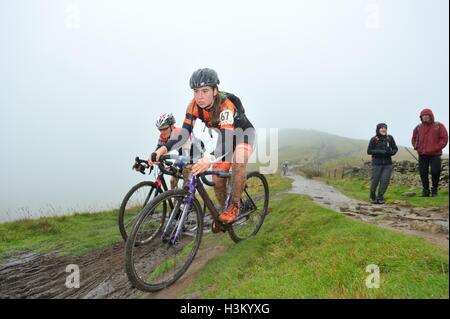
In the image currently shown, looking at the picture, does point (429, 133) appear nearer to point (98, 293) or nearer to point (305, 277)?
point (305, 277)

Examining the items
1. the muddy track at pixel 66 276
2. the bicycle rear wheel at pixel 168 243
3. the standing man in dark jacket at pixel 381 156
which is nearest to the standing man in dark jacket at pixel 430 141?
the standing man in dark jacket at pixel 381 156

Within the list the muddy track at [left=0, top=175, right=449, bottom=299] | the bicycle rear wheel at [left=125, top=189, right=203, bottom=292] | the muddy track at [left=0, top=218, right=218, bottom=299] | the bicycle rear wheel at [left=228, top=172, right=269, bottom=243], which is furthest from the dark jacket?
the bicycle rear wheel at [left=125, top=189, right=203, bottom=292]

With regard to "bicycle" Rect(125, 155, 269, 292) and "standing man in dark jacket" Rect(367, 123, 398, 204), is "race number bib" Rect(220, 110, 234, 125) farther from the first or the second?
"standing man in dark jacket" Rect(367, 123, 398, 204)

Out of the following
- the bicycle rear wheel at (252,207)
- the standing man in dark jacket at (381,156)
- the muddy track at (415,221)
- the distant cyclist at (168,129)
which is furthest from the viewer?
the standing man in dark jacket at (381,156)

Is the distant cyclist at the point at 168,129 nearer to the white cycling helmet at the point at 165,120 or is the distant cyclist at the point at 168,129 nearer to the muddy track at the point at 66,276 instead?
the white cycling helmet at the point at 165,120

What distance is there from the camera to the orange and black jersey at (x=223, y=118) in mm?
5027

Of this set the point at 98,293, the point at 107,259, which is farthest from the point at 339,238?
the point at 107,259

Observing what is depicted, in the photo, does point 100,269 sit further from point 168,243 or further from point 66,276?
point 168,243

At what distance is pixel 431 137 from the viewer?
10.3 meters

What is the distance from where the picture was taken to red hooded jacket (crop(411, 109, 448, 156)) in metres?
10.1

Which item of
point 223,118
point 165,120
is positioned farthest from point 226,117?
point 165,120

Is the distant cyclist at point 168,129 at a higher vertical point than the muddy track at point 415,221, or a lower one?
higher

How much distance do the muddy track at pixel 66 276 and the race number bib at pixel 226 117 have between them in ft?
8.21
